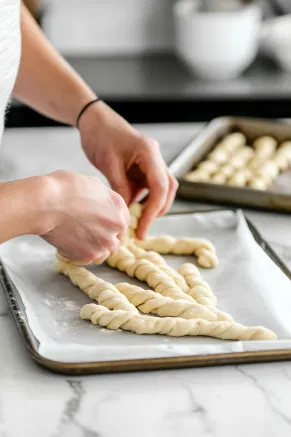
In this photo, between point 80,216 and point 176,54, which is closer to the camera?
point 80,216

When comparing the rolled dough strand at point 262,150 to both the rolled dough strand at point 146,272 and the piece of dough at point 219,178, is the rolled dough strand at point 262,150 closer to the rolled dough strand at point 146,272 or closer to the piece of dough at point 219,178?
the piece of dough at point 219,178

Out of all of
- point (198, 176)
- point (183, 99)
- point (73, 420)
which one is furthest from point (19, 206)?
point (183, 99)

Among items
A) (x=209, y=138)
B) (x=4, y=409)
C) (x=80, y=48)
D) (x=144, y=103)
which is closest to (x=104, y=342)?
(x=4, y=409)

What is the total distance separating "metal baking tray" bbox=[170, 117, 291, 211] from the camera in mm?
1571

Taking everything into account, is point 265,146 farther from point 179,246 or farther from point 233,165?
point 179,246

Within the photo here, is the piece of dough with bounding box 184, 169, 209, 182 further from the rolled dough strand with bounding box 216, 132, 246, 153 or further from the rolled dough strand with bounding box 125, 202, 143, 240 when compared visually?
the rolled dough strand with bounding box 125, 202, 143, 240

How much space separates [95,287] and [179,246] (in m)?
0.23

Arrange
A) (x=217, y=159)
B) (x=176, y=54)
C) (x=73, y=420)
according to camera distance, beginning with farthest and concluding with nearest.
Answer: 1. (x=176, y=54)
2. (x=217, y=159)
3. (x=73, y=420)

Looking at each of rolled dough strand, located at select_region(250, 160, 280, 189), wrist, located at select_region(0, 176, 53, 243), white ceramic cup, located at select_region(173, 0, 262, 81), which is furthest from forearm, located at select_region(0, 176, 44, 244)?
white ceramic cup, located at select_region(173, 0, 262, 81)

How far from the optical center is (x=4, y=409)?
3.19ft

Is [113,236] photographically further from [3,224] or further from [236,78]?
[236,78]

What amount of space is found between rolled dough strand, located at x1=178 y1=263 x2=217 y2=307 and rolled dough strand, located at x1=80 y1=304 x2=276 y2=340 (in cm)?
9

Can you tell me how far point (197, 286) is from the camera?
1254 millimetres

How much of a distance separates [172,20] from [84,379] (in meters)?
2.07
